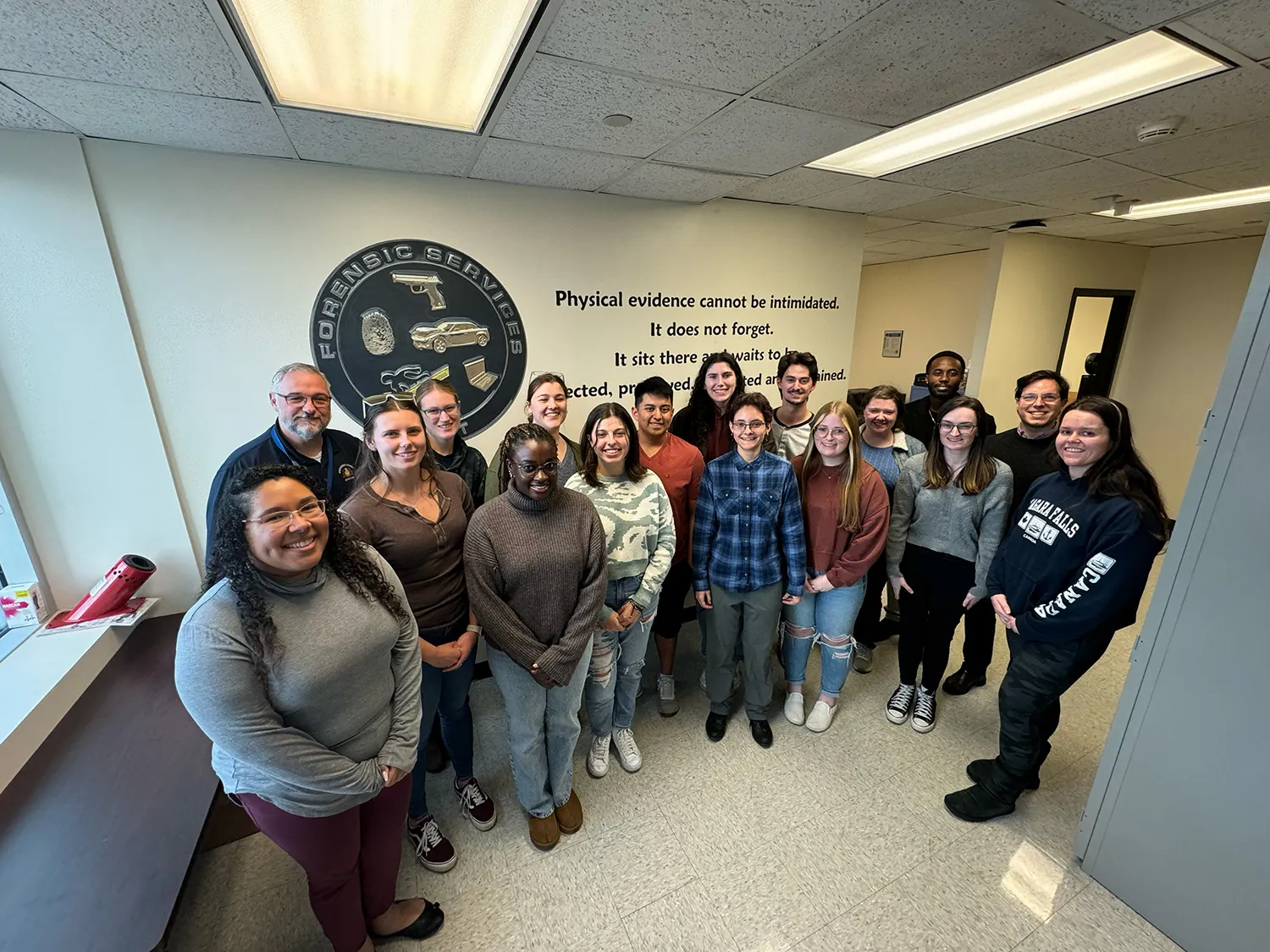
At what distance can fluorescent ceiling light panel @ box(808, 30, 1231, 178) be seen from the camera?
171 centimetres

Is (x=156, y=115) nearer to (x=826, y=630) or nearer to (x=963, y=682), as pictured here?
(x=826, y=630)

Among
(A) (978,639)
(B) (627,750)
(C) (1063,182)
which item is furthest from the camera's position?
(C) (1063,182)

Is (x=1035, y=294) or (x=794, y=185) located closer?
(x=794, y=185)

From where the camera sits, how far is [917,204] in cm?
352

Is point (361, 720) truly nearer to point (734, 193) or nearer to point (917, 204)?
point (734, 193)

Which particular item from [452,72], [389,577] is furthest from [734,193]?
[389,577]

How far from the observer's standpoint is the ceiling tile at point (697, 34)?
1280 millimetres

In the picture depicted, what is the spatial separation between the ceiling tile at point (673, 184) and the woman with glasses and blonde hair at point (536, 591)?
1.69 metres

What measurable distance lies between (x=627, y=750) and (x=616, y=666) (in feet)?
1.44

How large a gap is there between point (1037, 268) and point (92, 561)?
7.30 m

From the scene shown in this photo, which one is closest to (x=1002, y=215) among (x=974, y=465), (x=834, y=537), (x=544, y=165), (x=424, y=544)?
(x=974, y=465)

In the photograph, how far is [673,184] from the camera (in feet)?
9.31

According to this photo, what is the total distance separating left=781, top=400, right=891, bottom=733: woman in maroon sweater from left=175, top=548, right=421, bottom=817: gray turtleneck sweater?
1718mm

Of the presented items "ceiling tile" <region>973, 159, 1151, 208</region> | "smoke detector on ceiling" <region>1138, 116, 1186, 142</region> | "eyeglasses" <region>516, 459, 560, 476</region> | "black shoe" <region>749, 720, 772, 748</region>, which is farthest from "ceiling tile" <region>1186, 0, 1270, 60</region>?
"black shoe" <region>749, 720, 772, 748</region>
